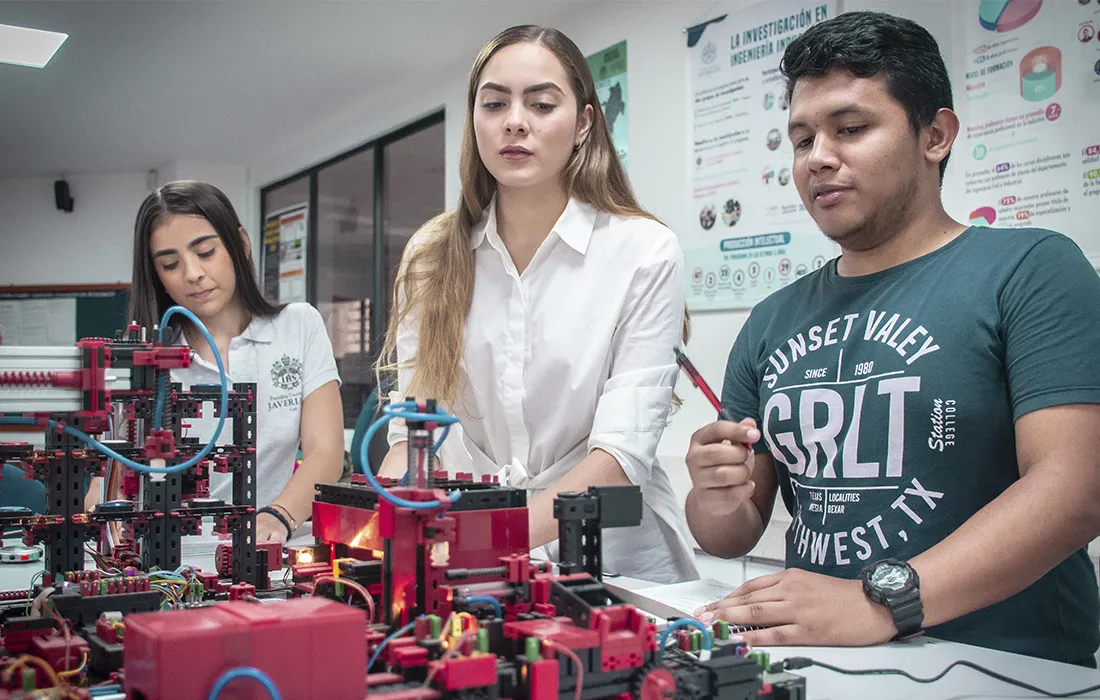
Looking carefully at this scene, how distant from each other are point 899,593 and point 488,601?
0.55m

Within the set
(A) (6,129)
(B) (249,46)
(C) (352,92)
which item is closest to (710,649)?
(B) (249,46)

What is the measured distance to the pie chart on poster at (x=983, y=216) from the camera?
2.46 meters

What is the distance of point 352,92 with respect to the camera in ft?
17.3

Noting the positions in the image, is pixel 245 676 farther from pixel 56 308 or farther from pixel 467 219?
pixel 56 308

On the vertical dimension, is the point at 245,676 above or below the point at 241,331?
below

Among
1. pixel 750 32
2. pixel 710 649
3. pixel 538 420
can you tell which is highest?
pixel 750 32

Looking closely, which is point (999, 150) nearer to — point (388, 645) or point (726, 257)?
point (726, 257)

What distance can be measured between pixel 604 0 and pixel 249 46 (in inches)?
73.4

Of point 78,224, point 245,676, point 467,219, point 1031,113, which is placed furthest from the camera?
point 78,224

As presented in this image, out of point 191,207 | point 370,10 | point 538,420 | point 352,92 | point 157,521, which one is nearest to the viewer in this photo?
point 157,521

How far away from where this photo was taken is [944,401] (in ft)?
4.32

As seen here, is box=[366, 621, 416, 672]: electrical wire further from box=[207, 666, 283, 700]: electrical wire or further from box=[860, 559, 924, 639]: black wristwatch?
box=[860, 559, 924, 639]: black wristwatch

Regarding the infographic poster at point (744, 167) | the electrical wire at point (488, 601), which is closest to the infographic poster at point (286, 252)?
the infographic poster at point (744, 167)

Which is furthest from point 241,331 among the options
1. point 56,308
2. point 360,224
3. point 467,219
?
point 56,308
